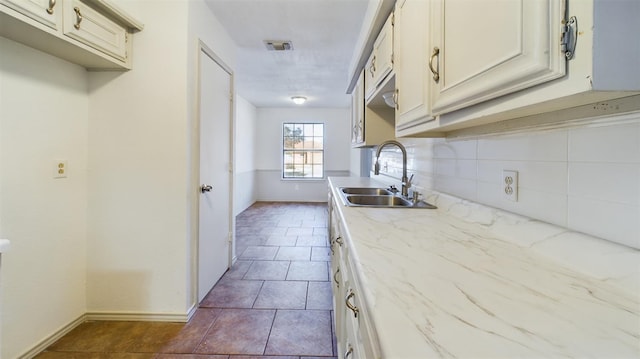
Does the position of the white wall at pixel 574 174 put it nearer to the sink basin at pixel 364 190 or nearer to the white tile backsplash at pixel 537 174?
the white tile backsplash at pixel 537 174

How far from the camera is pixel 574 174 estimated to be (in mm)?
777

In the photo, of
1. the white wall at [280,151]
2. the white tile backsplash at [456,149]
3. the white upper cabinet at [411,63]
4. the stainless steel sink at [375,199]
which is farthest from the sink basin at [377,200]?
the white wall at [280,151]

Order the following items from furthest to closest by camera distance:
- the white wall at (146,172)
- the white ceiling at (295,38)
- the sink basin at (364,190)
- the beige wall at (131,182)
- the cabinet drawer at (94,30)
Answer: the sink basin at (364,190) < the white ceiling at (295,38) < the white wall at (146,172) < the beige wall at (131,182) < the cabinet drawer at (94,30)

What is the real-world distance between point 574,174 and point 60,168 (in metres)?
2.45

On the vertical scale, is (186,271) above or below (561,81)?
below

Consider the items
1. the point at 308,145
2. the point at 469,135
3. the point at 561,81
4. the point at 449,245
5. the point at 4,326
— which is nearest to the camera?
the point at 561,81

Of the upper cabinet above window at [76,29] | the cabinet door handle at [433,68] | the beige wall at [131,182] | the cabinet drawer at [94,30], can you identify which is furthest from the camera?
the beige wall at [131,182]

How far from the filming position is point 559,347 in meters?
0.41

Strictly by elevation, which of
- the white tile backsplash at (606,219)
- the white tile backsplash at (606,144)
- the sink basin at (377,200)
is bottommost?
the sink basin at (377,200)

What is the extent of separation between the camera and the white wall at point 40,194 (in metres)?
1.45

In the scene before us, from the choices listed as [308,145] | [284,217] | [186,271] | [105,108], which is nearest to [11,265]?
[186,271]

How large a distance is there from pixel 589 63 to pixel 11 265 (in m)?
2.37

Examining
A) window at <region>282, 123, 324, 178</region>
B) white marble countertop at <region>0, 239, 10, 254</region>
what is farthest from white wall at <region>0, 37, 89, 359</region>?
window at <region>282, 123, 324, 178</region>

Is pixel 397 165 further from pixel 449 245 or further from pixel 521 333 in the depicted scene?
pixel 521 333
